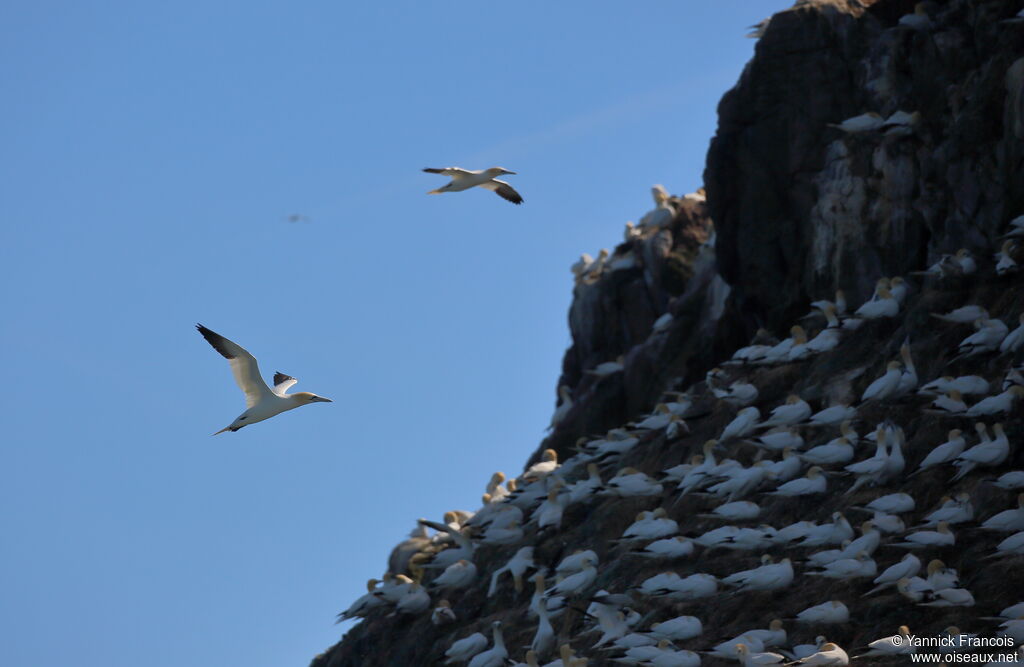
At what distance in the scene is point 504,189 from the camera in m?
21.1

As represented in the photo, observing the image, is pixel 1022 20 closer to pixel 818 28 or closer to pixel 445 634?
pixel 818 28

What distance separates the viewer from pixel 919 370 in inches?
806

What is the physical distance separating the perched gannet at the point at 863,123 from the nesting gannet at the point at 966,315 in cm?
465

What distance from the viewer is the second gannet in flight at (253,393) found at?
51.8 feet

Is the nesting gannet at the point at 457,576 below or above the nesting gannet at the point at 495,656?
above

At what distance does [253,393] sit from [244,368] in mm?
375

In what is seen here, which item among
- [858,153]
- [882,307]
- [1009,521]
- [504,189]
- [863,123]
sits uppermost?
[863,123]

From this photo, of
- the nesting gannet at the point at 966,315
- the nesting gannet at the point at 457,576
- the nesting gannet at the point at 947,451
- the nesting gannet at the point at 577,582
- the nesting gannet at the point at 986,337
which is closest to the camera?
the nesting gannet at the point at 947,451

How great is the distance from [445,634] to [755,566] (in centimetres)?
606

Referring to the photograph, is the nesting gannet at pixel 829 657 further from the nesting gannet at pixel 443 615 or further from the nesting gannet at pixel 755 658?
the nesting gannet at pixel 443 615

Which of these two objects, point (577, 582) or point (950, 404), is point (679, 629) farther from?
point (950, 404)

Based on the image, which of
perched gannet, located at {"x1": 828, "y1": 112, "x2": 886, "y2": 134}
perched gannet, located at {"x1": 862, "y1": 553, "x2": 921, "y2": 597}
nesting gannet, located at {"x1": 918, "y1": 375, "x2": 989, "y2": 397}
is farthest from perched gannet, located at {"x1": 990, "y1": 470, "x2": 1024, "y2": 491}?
perched gannet, located at {"x1": 828, "y1": 112, "x2": 886, "y2": 134}

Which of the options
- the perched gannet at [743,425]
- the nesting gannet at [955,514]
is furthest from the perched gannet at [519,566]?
the nesting gannet at [955,514]

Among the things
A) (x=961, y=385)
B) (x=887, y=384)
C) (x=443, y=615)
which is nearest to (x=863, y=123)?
(x=887, y=384)
